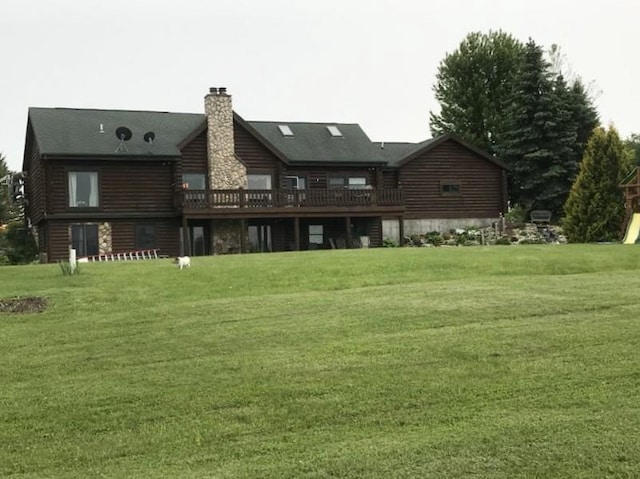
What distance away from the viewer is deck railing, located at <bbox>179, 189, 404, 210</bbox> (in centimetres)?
2794

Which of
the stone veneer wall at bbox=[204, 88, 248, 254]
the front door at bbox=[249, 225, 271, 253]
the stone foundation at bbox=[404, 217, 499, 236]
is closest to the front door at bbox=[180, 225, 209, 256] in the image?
the stone veneer wall at bbox=[204, 88, 248, 254]

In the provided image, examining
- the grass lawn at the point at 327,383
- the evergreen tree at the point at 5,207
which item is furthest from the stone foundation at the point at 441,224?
the evergreen tree at the point at 5,207

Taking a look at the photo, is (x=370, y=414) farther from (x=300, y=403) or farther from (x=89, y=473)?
(x=89, y=473)

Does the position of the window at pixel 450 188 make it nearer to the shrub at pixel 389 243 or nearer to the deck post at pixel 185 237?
the shrub at pixel 389 243

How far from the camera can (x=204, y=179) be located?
30.0 metres

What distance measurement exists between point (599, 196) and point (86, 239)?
21.3 m

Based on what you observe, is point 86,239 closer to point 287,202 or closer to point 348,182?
point 287,202

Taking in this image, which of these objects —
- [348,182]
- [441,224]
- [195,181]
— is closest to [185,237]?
[195,181]

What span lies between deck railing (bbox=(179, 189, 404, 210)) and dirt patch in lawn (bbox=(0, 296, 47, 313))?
1529 centimetres

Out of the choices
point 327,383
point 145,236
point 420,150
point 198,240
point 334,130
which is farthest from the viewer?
point 334,130

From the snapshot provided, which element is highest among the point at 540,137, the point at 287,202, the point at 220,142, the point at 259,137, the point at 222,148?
the point at 540,137

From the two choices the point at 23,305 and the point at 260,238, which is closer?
the point at 23,305

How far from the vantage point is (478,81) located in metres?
54.2

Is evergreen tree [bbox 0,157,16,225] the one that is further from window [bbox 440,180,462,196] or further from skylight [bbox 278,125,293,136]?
window [bbox 440,180,462,196]
